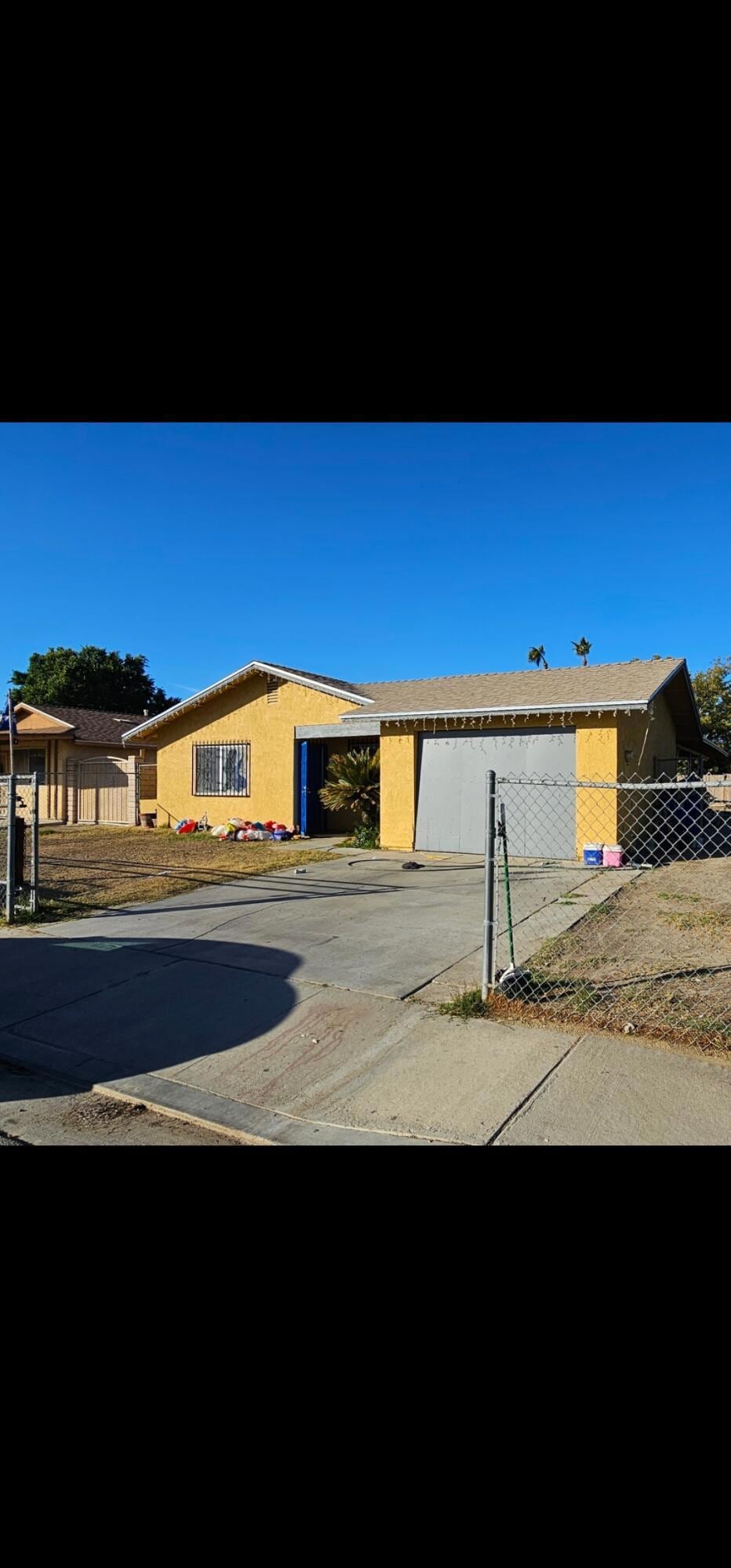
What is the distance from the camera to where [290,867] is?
1116 cm

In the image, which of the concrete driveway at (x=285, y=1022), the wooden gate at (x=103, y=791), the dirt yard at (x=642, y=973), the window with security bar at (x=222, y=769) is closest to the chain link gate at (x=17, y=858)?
the concrete driveway at (x=285, y=1022)

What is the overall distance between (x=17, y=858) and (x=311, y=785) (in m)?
8.53

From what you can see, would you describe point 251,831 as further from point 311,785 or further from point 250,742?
point 250,742

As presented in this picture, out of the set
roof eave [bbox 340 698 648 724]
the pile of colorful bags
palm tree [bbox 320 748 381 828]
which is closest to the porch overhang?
palm tree [bbox 320 748 381 828]

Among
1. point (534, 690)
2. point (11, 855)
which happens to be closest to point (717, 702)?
point (534, 690)

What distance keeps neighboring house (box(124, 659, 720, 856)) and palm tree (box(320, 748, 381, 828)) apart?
607 millimetres

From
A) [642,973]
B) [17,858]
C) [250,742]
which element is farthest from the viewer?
[250,742]

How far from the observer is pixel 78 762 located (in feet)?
71.1
